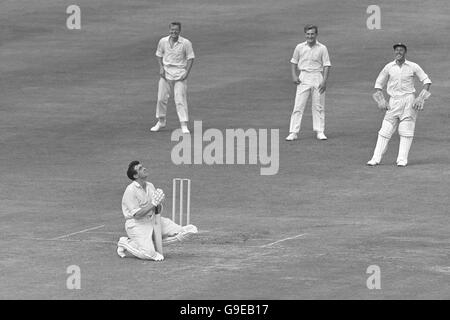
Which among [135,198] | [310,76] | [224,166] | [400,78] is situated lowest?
[224,166]

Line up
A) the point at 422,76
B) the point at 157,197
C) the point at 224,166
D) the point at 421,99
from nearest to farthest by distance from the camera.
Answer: the point at 157,197
the point at 421,99
the point at 422,76
the point at 224,166

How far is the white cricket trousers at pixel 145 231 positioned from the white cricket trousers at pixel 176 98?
35.9ft

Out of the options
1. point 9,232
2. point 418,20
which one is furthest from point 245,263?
point 418,20

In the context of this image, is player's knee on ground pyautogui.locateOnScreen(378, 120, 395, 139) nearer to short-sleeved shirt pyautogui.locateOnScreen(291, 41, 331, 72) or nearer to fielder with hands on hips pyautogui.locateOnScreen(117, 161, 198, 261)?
short-sleeved shirt pyautogui.locateOnScreen(291, 41, 331, 72)

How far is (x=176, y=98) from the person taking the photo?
1271 inches

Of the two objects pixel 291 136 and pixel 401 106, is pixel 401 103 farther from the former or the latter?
pixel 291 136

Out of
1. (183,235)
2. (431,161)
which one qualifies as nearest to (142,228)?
(183,235)

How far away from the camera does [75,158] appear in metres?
30.3

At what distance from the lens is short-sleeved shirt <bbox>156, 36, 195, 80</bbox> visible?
32375 millimetres

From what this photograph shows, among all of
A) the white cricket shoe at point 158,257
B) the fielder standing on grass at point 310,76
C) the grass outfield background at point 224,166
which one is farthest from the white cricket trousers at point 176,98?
the white cricket shoe at point 158,257

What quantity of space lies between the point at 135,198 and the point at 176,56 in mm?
11386

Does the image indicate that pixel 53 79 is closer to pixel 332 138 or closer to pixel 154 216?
pixel 332 138
